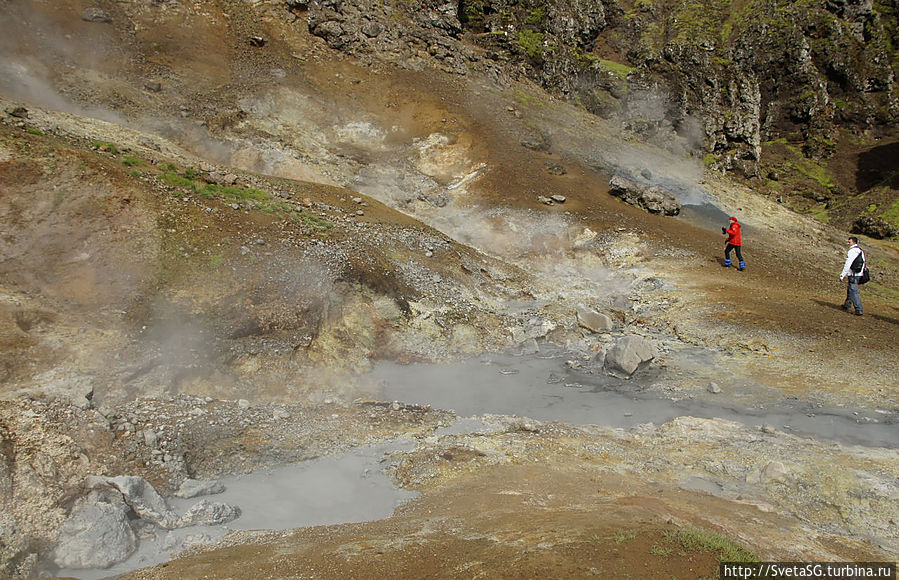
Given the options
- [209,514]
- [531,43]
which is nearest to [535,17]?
[531,43]

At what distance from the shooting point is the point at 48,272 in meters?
10.7

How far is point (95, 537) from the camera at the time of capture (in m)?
6.49

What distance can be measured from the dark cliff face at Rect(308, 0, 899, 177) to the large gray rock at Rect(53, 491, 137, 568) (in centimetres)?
2746

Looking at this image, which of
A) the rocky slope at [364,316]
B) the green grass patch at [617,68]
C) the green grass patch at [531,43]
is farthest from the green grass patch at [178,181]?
the green grass patch at [617,68]

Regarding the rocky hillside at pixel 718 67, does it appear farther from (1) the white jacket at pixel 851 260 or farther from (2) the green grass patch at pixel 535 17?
(1) the white jacket at pixel 851 260

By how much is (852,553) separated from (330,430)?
7.98 meters

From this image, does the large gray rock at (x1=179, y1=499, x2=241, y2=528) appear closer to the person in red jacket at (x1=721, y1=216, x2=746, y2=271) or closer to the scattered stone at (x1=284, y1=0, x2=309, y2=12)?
the person in red jacket at (x1=721, y1=216, x2=746, y2=271)

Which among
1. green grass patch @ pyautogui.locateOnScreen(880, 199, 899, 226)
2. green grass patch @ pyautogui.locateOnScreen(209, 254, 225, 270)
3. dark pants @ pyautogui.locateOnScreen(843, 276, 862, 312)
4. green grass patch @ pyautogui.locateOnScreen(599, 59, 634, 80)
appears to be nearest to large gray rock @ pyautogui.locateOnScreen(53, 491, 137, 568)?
green grass patch @ pyautogui.locateOnScreen(209, 254, 225, 270)

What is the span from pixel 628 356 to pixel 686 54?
42374mm

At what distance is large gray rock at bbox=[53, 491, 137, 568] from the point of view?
634 centimetres

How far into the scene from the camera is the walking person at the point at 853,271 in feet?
45.2

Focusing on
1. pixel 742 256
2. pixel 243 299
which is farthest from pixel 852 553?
pixel 742 256

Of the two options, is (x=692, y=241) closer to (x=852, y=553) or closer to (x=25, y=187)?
(x=852, y=553)

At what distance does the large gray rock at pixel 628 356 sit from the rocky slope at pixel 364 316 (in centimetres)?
22
